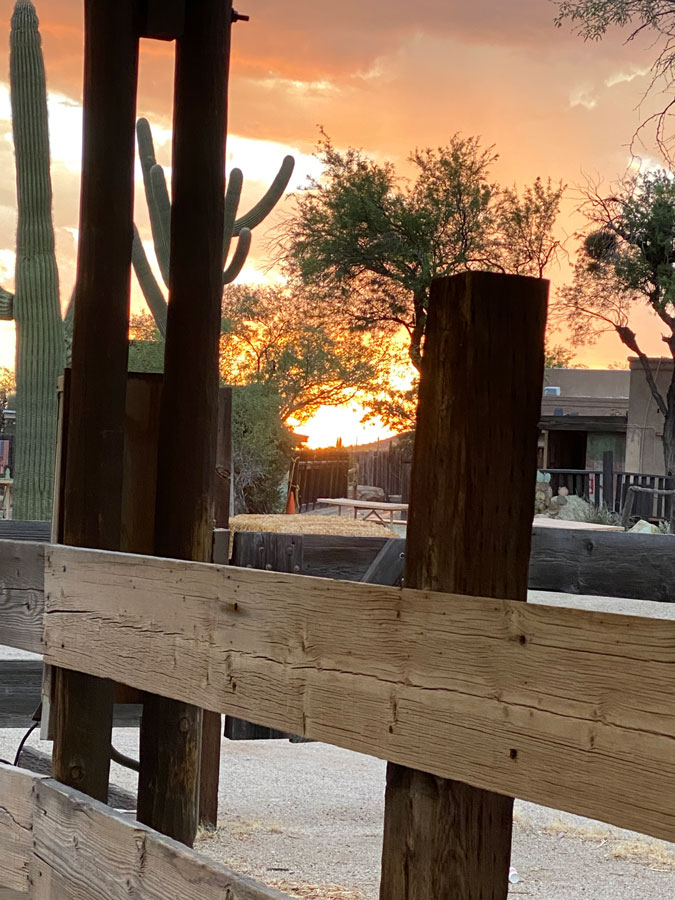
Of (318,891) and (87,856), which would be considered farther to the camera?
(318,891)

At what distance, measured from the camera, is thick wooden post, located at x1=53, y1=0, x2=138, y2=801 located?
3.31 metres

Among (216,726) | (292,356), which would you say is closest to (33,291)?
(216,726)

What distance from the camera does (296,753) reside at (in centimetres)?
858

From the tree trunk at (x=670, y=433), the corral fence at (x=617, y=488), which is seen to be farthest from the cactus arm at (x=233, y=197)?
the tree trunk at (x=670, y=433)

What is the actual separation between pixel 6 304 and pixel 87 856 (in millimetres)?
12302

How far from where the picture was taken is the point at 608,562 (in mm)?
4832

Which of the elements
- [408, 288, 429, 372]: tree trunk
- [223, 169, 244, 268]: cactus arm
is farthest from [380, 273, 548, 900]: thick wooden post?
[408, 288, 429, 372]: tree trunk

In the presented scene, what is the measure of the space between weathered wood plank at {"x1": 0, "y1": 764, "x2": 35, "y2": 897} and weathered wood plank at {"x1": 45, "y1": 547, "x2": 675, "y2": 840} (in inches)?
25.5

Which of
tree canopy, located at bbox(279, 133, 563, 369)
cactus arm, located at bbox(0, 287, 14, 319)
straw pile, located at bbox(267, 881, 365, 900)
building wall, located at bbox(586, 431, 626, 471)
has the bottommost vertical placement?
straw pile, located at bbox(267, 881, 365, 900)

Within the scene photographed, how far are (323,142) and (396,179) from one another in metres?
2.91

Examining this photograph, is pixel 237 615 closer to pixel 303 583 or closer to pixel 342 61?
pixel 303 583

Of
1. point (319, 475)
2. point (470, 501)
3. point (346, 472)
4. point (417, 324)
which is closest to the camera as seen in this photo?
point (470, 501)

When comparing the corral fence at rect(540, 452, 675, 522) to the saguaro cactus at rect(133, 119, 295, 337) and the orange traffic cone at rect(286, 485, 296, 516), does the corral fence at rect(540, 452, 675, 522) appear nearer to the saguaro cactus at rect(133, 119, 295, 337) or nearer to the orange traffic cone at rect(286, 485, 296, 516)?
the orange traffic cone at rect(286, 485, 296, 516)

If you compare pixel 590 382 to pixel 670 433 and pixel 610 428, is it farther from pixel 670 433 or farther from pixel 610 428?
pixel 670 433
